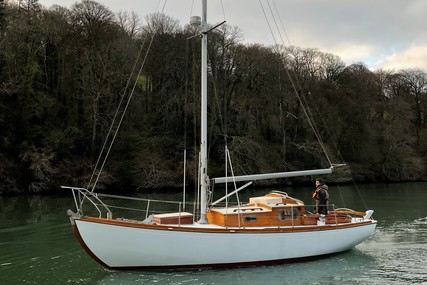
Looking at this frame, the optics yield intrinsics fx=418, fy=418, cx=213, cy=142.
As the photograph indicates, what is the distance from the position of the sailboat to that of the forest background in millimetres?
19631

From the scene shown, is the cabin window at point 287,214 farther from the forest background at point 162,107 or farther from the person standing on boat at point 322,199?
the forest background at point 162,107

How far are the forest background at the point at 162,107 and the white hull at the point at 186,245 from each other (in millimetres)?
20527

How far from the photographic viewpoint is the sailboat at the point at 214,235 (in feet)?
36.6

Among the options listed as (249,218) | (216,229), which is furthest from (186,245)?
(249,218)

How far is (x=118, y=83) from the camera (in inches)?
1569

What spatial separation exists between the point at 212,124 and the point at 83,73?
1317cm

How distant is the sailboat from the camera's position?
11.2m

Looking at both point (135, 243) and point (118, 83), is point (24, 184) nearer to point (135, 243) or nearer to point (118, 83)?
point (118, 83)

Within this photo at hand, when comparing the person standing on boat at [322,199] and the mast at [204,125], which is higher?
the mast at [204,125]

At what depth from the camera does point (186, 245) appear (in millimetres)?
11438

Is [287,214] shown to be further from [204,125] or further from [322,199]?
[204,125]

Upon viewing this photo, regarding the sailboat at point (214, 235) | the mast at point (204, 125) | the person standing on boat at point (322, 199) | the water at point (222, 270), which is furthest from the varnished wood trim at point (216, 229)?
the mast at point (204, 125)

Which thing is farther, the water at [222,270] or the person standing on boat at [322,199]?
the person standing on boat at [322,199]

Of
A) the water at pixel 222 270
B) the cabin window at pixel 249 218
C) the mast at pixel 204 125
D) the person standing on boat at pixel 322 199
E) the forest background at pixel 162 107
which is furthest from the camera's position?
the forest background at pixel 162 107
